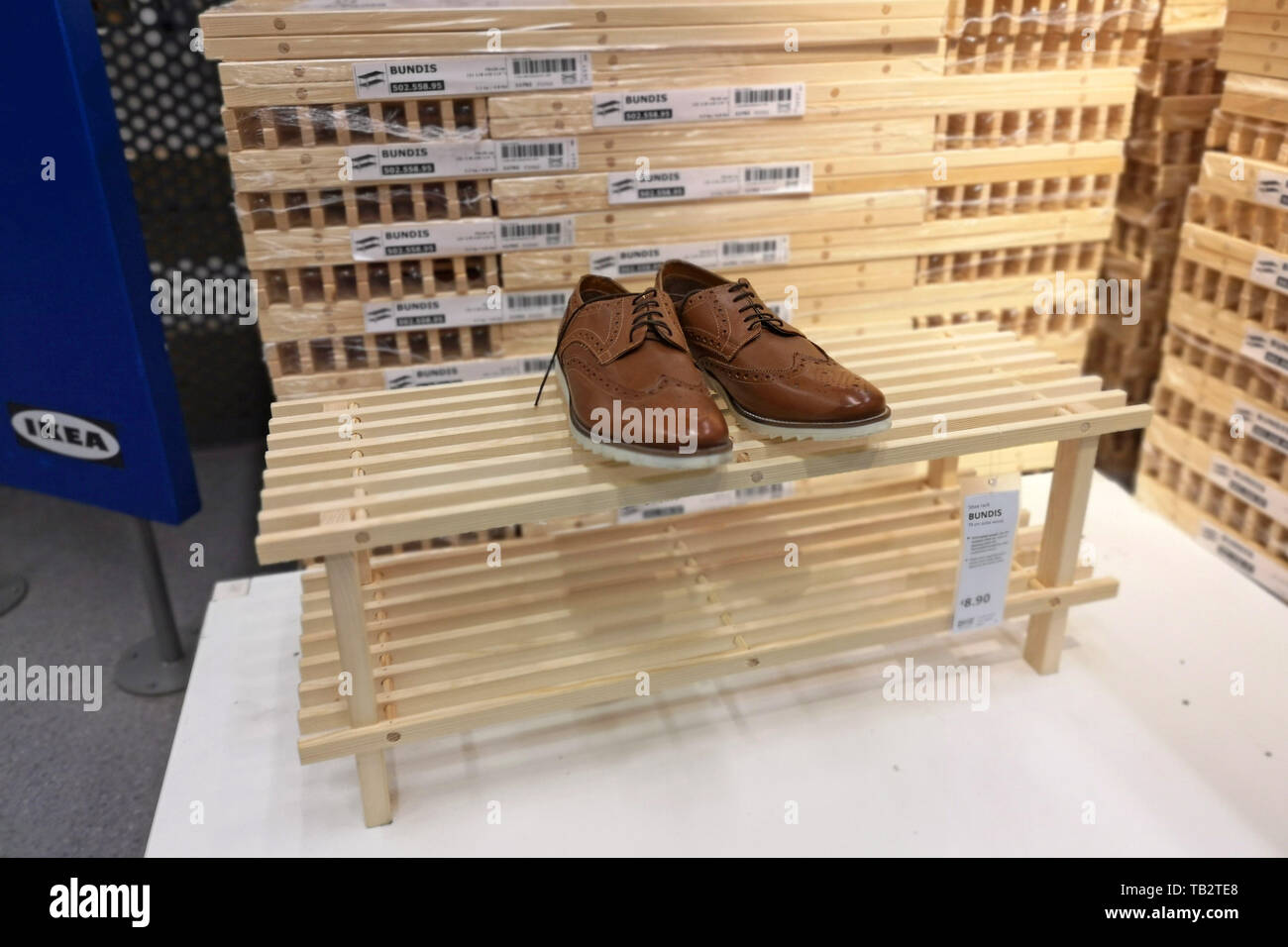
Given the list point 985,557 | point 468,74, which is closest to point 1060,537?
point 985,557

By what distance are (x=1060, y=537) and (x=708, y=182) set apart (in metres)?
0.97

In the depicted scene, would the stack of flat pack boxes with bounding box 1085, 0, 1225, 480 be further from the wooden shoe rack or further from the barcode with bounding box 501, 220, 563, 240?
the barcode with bounding box 501, 220, 563, 240

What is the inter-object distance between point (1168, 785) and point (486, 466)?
3.92ft

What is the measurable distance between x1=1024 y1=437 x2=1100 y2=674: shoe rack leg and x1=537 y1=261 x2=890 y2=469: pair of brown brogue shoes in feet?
1.36

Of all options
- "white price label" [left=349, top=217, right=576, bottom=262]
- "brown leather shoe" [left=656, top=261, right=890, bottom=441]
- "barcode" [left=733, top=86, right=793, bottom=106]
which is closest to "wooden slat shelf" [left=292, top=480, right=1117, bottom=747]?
"brown leather shoe" [left=656, top=261, right=890, bottom=441]

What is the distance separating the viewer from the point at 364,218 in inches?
80.0

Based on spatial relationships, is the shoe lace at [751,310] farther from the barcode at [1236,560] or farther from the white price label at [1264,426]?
the barcode at [1236,560]

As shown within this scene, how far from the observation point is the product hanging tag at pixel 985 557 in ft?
5.62

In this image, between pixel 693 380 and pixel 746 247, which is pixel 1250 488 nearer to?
pixel 746 247


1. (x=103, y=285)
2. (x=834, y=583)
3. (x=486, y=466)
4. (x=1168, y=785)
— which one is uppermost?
(x=103, y=285)

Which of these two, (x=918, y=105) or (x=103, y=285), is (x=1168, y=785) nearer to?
(x=918, y=105)

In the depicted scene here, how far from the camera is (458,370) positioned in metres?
2.17

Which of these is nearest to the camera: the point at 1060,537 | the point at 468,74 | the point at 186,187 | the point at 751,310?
the point at 751,310

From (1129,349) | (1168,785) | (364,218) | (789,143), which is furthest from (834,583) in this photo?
(1129,349)
